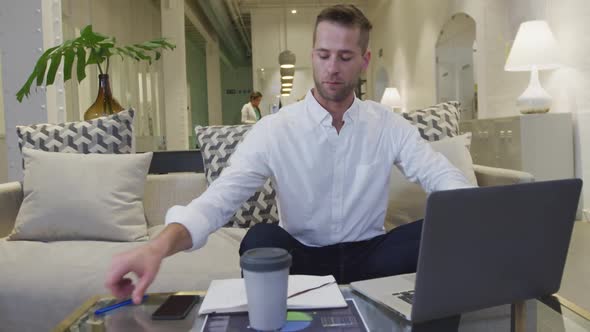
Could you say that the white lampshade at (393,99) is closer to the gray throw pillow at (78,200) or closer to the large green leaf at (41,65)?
the large green leaf at (41,65)

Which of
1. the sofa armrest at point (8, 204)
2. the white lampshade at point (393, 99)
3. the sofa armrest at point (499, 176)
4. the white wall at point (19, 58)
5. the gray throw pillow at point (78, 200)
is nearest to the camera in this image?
the sofa armrest at point (499, 176)

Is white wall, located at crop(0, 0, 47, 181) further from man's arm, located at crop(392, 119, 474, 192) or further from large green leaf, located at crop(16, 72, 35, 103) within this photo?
man's arm, located at crop(392, 119, 474, 192)

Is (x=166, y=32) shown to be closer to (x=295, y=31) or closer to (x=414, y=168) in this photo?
(x=295, y=31)

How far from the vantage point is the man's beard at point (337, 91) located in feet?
4.58

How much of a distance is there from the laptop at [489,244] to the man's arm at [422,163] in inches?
18.2

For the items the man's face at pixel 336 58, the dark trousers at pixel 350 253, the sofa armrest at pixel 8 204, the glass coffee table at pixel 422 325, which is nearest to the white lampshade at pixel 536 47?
the man's face at pixel 336 58

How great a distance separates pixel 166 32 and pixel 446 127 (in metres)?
7.04

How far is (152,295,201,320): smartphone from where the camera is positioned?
2.94 feet

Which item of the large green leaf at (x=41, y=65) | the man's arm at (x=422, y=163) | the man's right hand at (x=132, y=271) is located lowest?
the man's right hand at (x=132, y=271)

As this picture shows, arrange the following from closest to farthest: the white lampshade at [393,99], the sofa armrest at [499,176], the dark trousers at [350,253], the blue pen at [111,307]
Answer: the blue pen at [111,307] < the dark trousers at [350,253] < the sofa armrest at [499,176] < the white lampshade at [393,99]

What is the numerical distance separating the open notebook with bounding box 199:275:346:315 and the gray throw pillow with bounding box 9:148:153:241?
112cm

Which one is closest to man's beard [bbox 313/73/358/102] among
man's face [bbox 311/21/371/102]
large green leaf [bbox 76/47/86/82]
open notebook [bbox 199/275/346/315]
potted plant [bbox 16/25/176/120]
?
man's face [bbox 311/21/371/102]

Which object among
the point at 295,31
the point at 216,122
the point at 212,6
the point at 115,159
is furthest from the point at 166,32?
A: the point at 115,159

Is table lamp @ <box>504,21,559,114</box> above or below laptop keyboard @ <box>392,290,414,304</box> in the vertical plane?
above
